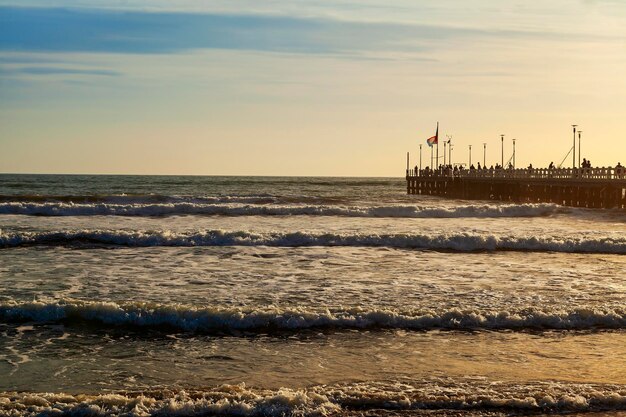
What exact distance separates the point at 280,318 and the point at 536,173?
55339 millimetres

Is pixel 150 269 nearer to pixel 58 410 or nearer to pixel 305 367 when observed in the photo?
pixel 305 367

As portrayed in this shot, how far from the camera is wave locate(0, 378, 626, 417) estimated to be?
8.59 metres

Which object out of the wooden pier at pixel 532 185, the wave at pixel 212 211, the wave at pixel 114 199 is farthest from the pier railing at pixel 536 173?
the wave at pixel 114 199

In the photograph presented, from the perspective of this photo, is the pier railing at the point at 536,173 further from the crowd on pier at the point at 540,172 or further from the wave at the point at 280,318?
the wave at the point at 280,318

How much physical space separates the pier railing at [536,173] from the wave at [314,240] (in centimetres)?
2711

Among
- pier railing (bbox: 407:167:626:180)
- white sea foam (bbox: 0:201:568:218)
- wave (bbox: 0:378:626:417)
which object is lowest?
wave (bbox: 0:378:626:417)

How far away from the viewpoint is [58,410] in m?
8.47

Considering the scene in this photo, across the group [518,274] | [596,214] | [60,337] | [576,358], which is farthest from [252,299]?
[596,214]

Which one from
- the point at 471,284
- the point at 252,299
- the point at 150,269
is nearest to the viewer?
the point at 252,299

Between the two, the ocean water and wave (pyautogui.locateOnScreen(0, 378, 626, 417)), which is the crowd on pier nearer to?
the ocean water

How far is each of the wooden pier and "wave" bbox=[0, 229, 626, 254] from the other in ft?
85.4

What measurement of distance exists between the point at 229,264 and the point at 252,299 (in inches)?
229

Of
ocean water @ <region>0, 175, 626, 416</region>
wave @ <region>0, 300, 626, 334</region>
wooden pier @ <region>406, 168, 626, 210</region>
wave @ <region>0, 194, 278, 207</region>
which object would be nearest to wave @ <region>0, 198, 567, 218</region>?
wave @ <region>0, 194, 278, 207</region>

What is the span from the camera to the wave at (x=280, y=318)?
42.5 feet
